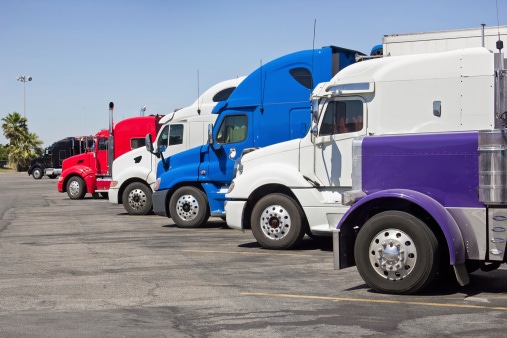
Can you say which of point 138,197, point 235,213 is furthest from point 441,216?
point 138,197

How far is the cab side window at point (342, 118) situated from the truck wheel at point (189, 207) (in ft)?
19.3

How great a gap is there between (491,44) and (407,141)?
6.27 metres

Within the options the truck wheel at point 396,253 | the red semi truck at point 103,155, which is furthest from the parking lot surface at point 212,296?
the red semi truck at point 103,155

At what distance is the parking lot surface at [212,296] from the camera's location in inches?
302

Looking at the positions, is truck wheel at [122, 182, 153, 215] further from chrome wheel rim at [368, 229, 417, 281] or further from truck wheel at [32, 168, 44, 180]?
truck wheel at [32, 168, 44, 180]

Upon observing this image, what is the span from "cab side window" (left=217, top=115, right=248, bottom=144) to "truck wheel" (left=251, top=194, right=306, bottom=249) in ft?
10.9

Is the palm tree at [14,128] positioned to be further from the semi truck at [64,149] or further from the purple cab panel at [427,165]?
the purple cab panel at [427,165]

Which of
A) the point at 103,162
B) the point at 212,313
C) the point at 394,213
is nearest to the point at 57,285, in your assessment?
the point at 212,313

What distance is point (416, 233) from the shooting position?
29.2 ft

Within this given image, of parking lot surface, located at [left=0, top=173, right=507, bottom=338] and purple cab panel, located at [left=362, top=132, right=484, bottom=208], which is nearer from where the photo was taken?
parking lot surface, located at [left=0, top=173, right=507, bottom=338]

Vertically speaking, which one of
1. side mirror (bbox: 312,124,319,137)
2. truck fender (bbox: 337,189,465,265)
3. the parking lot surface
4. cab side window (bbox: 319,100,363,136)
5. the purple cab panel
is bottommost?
the parking lot surface

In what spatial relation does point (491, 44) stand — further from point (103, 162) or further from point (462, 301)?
point (103, 162)

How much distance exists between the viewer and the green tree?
9306cm

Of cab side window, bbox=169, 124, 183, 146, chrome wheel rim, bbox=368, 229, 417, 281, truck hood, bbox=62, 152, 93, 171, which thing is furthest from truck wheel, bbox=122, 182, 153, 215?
chrome wheel rim, bbox=368, 229, 417, 281
